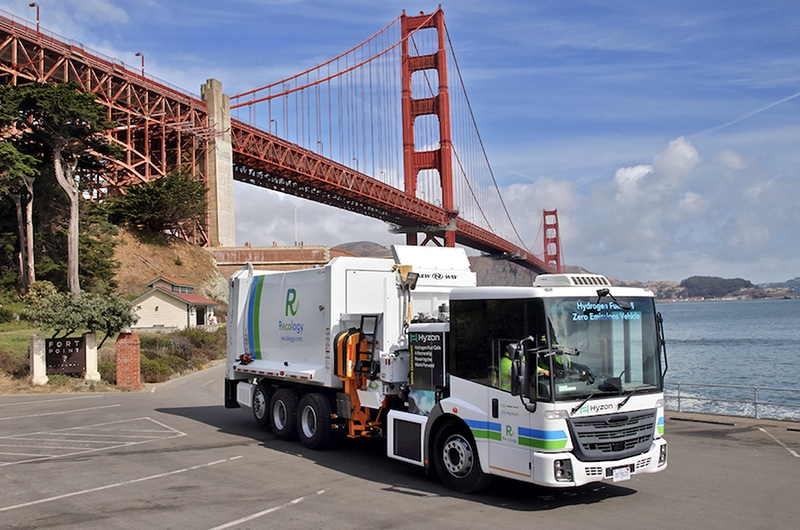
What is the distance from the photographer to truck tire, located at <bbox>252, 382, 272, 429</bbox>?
46.4 ft

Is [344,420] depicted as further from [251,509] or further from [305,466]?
[251,509]

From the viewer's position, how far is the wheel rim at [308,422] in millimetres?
12344

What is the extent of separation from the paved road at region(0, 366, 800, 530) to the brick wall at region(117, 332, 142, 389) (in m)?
8.18

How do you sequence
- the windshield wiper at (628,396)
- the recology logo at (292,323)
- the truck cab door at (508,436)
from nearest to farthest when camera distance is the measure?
the truck cab door at (508,436) → the windshield wiper at (628,396) → the recology logo at (292,323)

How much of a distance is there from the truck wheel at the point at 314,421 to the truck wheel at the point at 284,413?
375mm

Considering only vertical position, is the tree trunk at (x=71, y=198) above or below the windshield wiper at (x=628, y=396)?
above

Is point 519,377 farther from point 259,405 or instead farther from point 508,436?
point 259,405

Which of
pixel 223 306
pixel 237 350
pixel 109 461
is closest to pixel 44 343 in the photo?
pixel 237 350

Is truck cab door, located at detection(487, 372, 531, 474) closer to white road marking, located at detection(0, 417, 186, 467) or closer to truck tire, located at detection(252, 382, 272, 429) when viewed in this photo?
truck tire, located at detection(252, 382, 272, 429)

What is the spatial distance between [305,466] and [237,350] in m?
4.83

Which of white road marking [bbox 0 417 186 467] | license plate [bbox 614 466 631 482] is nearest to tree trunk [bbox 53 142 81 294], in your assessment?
white road marking [bbox 0 417 186 467]

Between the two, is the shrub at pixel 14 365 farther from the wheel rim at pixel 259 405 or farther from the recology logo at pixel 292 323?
the recology logo at pixel 292 323

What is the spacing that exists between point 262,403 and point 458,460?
20.1 ft

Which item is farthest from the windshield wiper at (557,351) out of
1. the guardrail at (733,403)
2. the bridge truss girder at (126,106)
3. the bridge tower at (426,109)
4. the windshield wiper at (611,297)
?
the bridge tower at (426,109)
